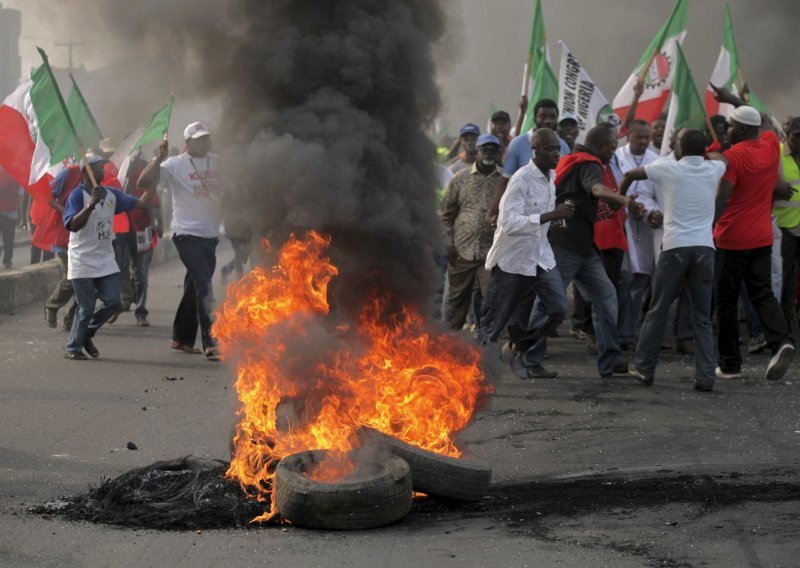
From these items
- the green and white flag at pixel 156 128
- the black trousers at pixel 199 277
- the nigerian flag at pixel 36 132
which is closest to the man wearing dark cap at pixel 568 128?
the black trousers at pixel 199 277

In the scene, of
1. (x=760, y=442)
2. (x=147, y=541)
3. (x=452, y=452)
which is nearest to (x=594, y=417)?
(x=760, y=442)

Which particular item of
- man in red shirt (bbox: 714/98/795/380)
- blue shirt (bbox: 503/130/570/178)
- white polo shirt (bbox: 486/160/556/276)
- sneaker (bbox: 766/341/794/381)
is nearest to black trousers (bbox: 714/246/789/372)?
man in red shirt (bbox: 714/98/795/380)

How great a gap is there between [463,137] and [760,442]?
19.5ft

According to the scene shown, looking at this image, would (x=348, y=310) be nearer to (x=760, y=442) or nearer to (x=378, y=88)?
(x=378, y=88)

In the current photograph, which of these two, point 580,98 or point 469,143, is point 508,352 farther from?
point 580,98

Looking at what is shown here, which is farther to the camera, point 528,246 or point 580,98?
point 580,98

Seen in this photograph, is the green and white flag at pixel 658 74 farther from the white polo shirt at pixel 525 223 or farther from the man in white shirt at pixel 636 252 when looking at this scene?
the white polo shirt at pixel 525 223

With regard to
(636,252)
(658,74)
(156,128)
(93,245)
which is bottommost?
(93,245)

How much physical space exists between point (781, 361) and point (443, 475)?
14.8ft

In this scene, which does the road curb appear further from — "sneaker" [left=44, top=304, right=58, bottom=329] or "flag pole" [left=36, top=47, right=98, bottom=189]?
"flag pole" [left=36, top=47, right=98, bottom=189]

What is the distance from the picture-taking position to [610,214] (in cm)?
1007

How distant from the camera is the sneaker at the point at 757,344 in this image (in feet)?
34.9

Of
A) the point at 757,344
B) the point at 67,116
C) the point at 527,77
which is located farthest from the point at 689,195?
the point at 67,116

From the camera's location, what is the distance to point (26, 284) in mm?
14102
